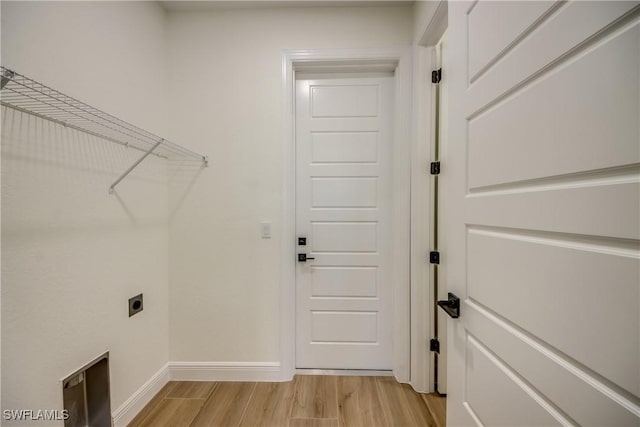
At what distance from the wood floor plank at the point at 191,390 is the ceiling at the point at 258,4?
2714 mm

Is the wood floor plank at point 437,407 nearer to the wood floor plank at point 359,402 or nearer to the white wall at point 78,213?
the wood floor plank at point 359,402

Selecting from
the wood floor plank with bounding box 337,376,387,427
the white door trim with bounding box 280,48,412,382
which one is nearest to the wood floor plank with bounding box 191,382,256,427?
the white door trim with bounding box 280,48,412,382

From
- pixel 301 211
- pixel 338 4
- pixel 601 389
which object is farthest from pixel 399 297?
pixel 338 4

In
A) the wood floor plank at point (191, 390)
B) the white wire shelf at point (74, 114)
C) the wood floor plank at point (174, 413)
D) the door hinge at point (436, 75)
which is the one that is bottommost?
the wood floor plank at point (191, 390)

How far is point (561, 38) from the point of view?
1.74 feet

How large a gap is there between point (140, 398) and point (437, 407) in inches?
73.5

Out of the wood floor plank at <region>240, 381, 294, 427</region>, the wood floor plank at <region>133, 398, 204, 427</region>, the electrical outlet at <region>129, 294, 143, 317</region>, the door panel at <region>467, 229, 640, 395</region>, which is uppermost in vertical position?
the door panel at <region>467, 229, 640, 395</region>

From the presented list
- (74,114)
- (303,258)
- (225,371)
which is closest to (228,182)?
(303,258)

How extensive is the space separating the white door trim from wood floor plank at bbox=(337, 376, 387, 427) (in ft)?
0.83

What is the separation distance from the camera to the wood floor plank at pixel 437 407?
4.73 ft

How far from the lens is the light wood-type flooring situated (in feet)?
4.72

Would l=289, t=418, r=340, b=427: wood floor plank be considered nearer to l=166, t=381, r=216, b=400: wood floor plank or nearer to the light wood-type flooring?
the light wood-type flooring

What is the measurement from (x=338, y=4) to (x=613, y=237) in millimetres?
2040

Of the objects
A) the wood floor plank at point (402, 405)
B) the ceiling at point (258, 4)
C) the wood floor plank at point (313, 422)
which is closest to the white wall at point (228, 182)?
the ceiling at point (258, 4)
